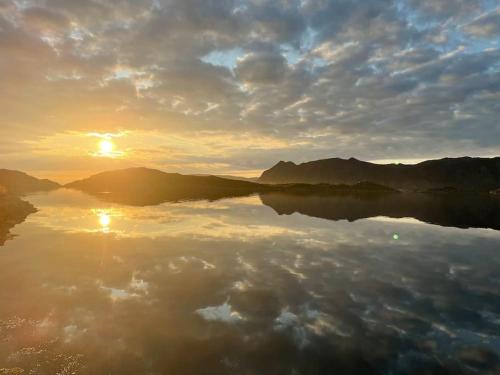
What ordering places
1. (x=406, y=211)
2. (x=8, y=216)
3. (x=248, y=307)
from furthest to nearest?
(x=406, y=211), (x=8, y=216), (x=248, y=307)

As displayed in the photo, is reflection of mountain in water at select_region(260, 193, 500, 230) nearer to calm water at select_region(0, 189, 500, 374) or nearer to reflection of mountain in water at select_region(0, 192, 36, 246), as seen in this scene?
calm water at select_region(0, 189, 500, 374)

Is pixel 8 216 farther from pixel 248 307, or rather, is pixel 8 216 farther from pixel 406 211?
pixel 406 211

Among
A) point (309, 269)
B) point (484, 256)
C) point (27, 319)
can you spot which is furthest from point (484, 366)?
Result: point (484, 256)

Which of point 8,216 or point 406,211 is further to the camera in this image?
point 406,211

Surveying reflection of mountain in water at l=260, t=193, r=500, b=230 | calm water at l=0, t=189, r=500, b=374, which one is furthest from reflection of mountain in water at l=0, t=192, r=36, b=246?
reflection of mountain in water at l=260, t=193, r=500, b=230

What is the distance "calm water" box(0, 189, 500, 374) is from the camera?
12.8 meters

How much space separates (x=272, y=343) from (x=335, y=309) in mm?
5234

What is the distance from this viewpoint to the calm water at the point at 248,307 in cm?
1277

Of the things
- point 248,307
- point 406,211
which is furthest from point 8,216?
point 406,211

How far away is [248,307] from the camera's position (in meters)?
18.2

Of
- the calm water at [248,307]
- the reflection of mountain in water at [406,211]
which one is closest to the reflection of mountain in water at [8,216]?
the calm water at [248,307]

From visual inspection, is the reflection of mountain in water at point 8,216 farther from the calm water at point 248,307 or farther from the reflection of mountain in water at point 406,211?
the reflection of mountain in water at point 406,211

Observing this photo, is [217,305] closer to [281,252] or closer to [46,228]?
[281,252]

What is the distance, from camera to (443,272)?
2558cm
